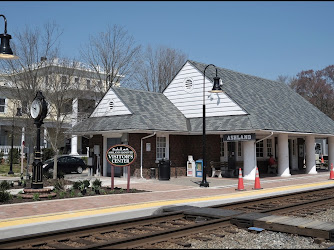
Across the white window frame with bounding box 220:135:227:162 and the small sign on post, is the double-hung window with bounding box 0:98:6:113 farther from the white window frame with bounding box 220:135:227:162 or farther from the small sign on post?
the small sign on post

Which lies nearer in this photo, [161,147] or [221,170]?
[161,147]

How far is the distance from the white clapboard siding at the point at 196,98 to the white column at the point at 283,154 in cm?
359

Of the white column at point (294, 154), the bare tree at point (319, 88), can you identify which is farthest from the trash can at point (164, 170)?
the bare tree at point (319, 88)

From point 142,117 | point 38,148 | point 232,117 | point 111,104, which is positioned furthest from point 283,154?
point 38,148

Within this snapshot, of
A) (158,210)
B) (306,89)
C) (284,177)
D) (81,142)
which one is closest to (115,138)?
(284,177)

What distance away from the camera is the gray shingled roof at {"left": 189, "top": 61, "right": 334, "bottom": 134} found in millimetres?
21922

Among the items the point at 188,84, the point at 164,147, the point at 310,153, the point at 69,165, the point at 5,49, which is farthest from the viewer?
the point at 69,165

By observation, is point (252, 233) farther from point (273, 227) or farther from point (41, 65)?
point (41, 65)

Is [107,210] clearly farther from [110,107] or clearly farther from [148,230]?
[110,107]

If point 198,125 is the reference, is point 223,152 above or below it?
below

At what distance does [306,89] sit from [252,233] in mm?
53900

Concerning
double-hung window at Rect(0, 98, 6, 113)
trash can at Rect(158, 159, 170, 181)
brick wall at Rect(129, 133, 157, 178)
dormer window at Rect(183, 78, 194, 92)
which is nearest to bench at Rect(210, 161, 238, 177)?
trash can at Rect(158, 159, 170, 181)

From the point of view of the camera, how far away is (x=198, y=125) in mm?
23906

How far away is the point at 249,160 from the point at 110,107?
911cm
